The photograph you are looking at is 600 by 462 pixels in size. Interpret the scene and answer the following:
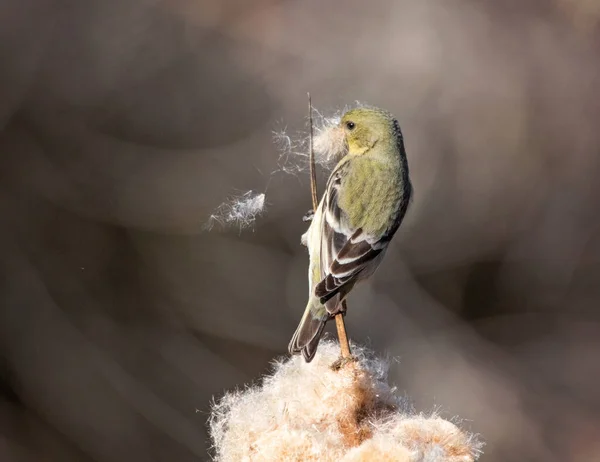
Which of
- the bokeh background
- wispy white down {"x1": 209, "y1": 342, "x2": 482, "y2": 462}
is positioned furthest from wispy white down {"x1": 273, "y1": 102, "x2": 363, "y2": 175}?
the bokeh background

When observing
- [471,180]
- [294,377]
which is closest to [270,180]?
[471,180]

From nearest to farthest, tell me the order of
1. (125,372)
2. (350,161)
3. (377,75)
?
(350,161) → (125,372) → (377,75)

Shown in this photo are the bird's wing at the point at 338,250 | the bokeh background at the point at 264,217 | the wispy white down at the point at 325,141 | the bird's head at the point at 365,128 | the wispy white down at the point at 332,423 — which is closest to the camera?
the wispy white down at the point at 332,423

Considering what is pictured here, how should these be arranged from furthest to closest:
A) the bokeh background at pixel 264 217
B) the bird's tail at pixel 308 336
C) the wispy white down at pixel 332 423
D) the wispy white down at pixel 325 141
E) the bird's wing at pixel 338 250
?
the bokeh background at pixel 264 217 < the wispy white down at pixel 325 141 < the bird's wing at pixel 338 250 < the bird's tail at pixel 308 336 < the wispy white down at pixel 332 423

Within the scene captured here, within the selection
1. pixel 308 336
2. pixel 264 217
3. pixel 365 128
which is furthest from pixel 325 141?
pixel 264 217

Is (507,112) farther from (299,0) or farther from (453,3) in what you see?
(299,0)

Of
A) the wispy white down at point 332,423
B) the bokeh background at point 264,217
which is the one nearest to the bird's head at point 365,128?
the wispy white down at point 332,423

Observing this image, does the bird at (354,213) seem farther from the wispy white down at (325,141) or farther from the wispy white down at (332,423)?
the wispy white down at (332,423)

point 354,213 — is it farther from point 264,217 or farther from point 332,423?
point 264,217
